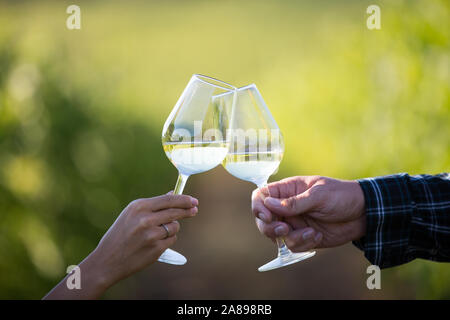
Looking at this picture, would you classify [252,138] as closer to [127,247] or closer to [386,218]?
[127,247]

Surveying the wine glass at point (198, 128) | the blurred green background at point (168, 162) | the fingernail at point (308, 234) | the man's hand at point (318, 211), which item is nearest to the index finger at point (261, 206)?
the man's hand at point (318, 211)

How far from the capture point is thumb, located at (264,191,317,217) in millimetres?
1636

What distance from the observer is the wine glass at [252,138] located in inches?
57.2

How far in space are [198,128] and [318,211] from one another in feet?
2.09

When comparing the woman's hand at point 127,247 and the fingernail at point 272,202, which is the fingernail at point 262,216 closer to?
the fingernail at point 272,202

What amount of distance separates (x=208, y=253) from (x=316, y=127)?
1654mm

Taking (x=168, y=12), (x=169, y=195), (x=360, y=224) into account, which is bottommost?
(x=360, y=224)

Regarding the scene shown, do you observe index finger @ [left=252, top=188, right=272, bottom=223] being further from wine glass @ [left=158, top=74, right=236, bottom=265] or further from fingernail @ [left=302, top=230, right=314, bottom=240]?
wine glass @ [left=158, top=74, right=236, bottom=265]

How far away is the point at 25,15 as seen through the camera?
11.0 ft

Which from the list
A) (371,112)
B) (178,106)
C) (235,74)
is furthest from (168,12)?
(178,106)

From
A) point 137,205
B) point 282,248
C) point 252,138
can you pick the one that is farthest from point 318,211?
point 137,205

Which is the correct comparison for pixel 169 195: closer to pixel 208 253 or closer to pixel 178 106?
pixel 178 106

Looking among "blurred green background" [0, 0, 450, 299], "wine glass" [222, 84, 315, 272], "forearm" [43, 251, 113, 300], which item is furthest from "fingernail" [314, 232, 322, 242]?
"blurred green background" [0, 0, 450, 299]

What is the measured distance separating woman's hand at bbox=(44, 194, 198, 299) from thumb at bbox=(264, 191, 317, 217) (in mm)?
402
